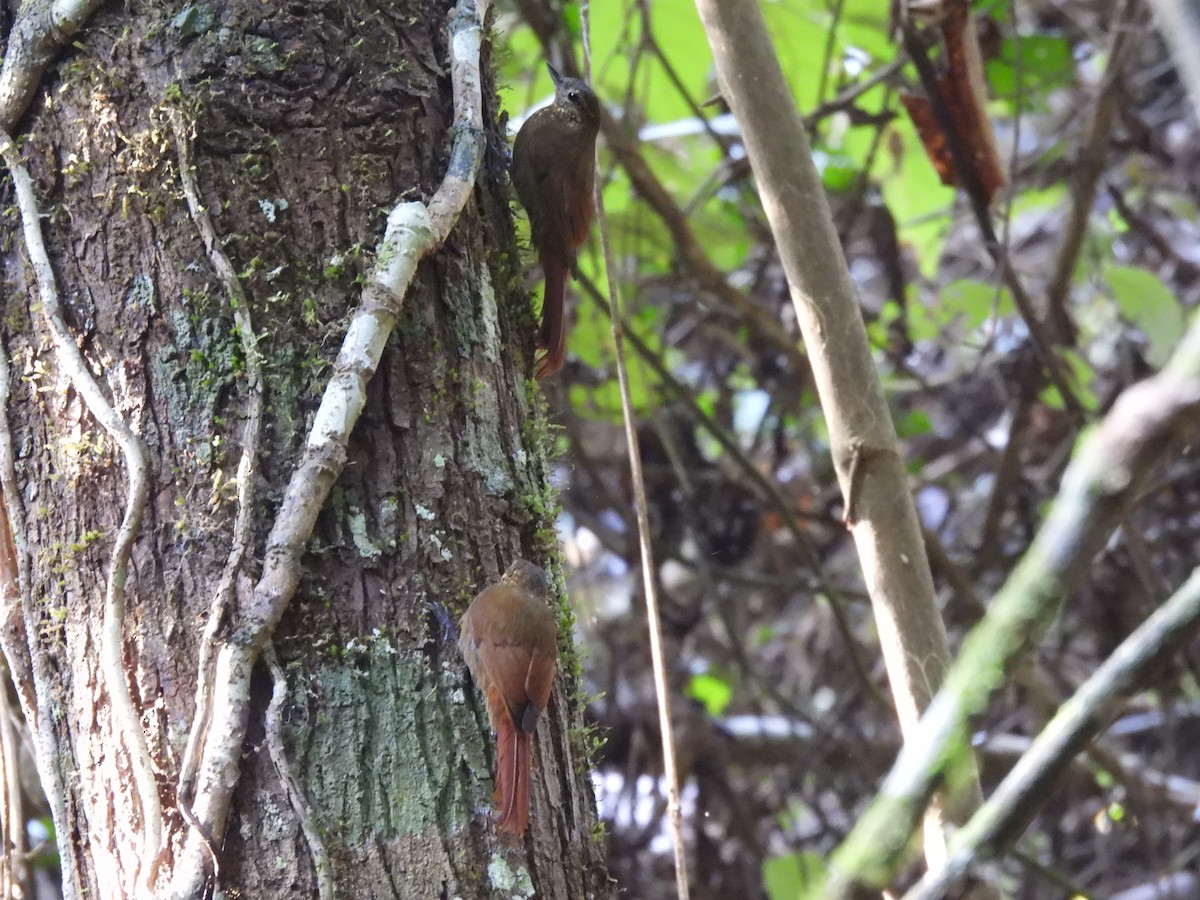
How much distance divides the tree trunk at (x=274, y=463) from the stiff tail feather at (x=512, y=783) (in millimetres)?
21

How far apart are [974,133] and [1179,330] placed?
3.06 feet

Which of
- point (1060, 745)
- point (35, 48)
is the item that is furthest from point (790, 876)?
point (1060, 745)

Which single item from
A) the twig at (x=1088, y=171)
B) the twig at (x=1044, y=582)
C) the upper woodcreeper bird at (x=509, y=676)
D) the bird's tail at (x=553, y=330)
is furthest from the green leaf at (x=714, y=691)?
the twig at (x=1044, y=582)

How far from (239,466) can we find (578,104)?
130cm

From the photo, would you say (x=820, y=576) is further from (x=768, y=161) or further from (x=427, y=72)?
(x=427, y=72)

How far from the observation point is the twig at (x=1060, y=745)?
415mm

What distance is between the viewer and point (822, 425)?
4613mm

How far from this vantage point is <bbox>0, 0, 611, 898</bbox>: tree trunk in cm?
134

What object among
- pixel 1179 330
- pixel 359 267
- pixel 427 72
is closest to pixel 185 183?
pixel 359 267

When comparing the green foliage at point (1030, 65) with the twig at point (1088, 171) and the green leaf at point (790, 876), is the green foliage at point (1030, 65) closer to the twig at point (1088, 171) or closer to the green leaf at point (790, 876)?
the twig at point (1088, 171)

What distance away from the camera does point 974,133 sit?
9.61ft

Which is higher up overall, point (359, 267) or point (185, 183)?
point (185, 183)

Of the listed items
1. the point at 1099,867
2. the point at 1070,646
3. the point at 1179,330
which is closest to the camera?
the point at 1179,330

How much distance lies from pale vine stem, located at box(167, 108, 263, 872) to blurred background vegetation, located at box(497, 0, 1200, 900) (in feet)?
6.28
